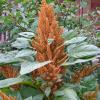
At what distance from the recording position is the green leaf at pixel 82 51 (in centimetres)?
214

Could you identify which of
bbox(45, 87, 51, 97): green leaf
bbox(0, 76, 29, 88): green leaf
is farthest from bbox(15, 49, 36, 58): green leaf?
bbox(45, 87, 51, 97): green leaf

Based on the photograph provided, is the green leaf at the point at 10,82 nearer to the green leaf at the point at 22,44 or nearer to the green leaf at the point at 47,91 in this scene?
the green leaf at the point at 47,91

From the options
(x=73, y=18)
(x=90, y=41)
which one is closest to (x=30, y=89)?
(x=90, y=41)

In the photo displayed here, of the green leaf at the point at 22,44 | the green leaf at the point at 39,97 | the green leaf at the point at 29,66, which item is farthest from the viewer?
the green leaf at the point at 22,44

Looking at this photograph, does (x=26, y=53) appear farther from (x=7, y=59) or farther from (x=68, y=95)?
(x=68, y=95)

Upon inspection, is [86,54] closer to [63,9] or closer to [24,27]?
[24,27]

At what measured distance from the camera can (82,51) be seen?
7.16 ft

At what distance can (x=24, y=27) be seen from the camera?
118 inches

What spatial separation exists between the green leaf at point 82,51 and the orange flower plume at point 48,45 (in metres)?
0.06

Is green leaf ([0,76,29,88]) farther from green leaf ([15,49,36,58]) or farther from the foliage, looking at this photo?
green leaf ([15,49,36,58])

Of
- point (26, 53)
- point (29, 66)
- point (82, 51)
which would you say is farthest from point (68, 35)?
point (29, 66)

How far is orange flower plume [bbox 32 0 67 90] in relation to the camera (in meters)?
2.04

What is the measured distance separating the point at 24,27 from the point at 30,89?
→ 92 cm

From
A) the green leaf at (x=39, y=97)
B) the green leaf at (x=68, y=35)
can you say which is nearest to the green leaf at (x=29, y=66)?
the green leaf at (x=39, y=97)
